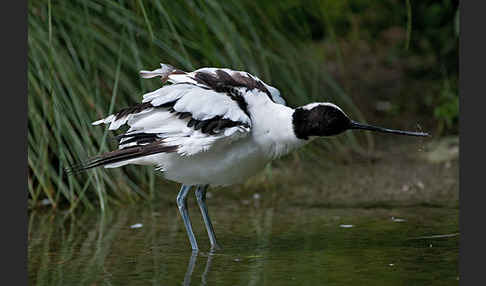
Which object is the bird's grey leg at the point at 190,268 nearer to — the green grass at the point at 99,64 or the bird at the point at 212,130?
the bird at the point at 212,130

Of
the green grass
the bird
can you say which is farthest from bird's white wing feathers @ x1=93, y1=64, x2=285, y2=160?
the green grass

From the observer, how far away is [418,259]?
4.38 meters

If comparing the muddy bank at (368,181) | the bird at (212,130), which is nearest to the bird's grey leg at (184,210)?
the bird at (212,130)

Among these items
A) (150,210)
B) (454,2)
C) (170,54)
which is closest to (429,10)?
(454,2)

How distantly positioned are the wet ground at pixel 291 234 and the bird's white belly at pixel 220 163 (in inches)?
17.7

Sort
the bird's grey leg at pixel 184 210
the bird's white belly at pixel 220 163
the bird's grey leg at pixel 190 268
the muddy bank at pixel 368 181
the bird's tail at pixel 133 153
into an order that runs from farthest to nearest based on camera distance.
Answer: the muddy bank at pixel 368 181
the bird's grey leg at pixel 184 210
the bird's white belly at pixel 220 163
the bird's tail at pixel 133 153
the bird's grey leg at pixel 190 268

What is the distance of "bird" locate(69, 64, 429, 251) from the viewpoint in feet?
14.2

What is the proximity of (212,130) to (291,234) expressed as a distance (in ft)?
3.74

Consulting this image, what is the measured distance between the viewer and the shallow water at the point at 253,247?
4.09 metres

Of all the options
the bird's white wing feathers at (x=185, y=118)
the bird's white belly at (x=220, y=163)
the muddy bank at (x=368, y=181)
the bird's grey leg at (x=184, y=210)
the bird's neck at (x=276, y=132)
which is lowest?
the muddy bank at (x=368, y=181)

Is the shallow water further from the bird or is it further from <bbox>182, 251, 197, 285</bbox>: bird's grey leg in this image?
the bird

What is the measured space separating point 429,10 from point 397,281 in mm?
4500

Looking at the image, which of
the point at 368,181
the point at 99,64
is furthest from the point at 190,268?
the point at 368,181

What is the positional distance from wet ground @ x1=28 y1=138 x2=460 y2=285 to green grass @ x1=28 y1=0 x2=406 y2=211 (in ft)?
0.90
